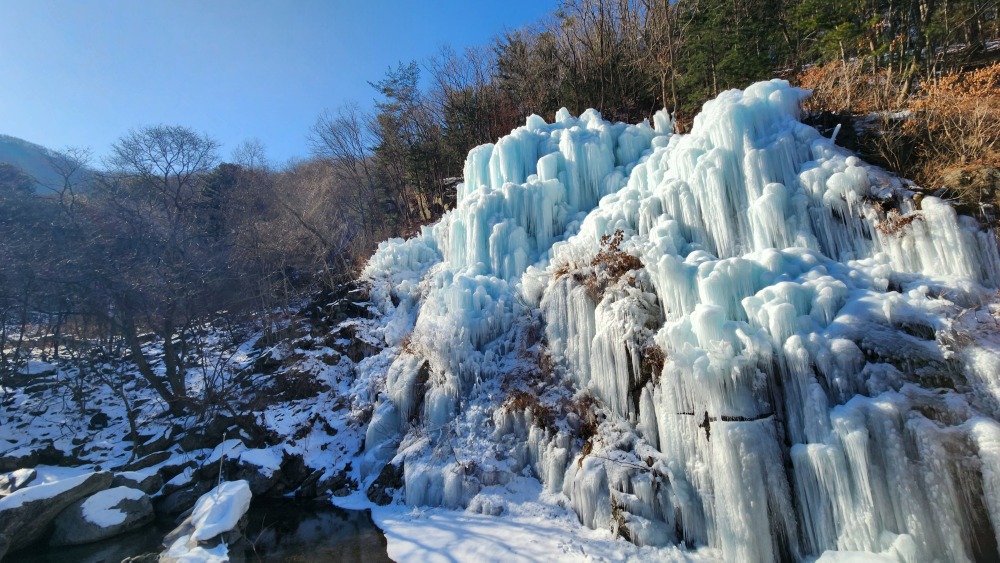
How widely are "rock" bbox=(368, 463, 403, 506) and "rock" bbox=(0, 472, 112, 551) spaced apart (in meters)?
5.68

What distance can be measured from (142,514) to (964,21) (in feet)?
71.1

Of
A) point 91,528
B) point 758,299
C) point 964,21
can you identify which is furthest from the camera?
point 964,21

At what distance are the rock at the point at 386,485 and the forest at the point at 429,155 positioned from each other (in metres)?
6.70

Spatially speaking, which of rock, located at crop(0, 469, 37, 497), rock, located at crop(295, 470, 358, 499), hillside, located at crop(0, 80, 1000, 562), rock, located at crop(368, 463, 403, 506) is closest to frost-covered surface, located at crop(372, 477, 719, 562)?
hillside, located at crop(0, 80, 1000, 562)

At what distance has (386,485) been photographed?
948 cm

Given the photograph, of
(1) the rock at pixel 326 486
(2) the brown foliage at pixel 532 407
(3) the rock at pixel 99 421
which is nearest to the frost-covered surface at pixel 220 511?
(1) the rock at pixel 326 486

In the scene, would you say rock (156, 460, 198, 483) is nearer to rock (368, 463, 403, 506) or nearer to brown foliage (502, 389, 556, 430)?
rock (368, 463, 403, 506)

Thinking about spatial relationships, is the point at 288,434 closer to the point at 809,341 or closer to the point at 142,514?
the point at 142,514

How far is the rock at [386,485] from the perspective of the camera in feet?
30.4

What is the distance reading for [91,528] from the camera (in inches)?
335

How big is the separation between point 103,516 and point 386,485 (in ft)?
17.8

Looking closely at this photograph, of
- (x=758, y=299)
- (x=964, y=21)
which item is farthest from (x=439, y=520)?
(x=964, y=21)

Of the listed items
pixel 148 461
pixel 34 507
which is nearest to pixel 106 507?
pixel 34 507

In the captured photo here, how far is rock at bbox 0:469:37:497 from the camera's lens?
8757 millimetres
